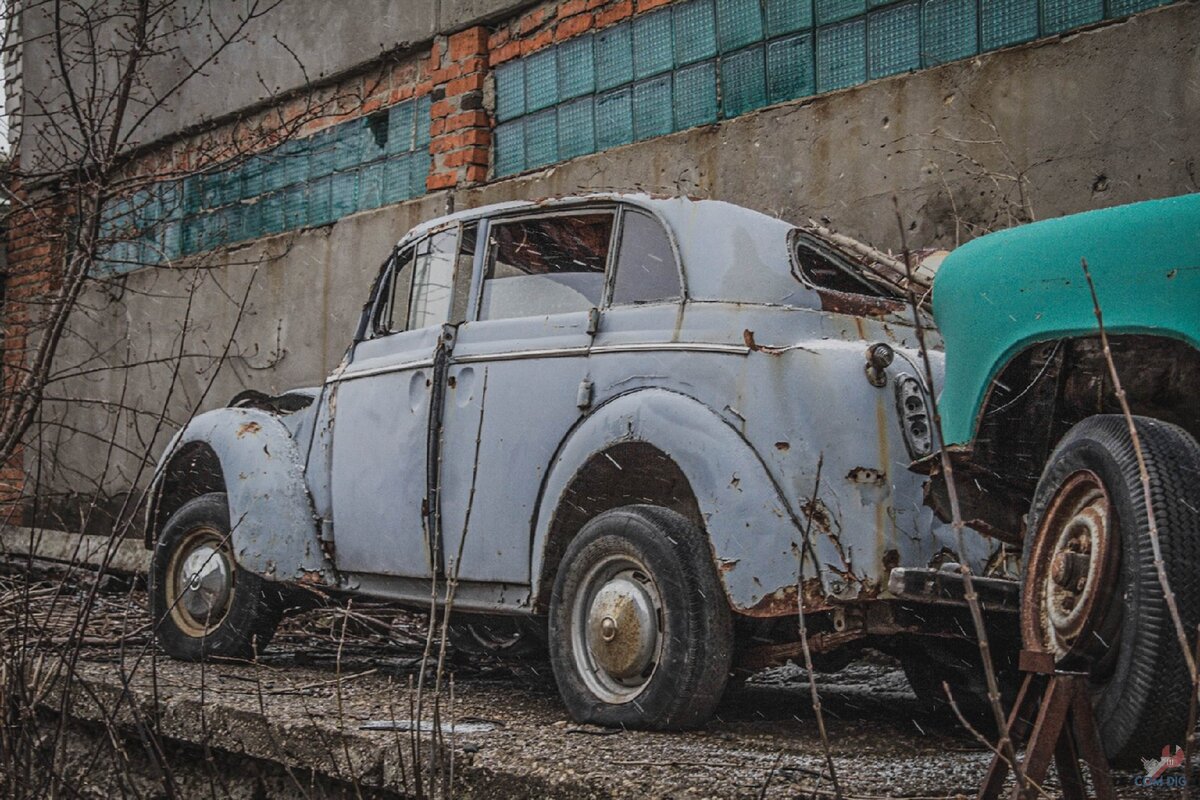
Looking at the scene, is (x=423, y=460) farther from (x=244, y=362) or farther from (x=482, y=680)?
(x=244, y=362)

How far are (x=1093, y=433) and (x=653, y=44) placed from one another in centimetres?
580

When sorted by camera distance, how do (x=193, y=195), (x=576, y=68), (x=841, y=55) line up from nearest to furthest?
(x=841, y=55), (x=576, y=68), (x=193, y=195)

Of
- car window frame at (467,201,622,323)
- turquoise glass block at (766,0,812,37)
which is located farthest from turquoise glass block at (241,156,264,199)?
car window frame at (467,201,622,323)

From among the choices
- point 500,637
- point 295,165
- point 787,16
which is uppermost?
point 295,165

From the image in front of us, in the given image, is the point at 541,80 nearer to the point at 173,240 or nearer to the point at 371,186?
the point at 371,186

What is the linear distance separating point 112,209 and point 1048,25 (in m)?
9.38

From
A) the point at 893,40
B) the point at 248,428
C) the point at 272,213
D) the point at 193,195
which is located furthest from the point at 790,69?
the point at 193,195

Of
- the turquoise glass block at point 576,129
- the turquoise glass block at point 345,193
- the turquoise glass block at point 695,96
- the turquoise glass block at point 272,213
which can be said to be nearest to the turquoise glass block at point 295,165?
the turquoise glass block at point 272,213

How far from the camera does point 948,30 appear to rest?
680 cm

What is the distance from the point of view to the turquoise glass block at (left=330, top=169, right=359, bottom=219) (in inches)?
411

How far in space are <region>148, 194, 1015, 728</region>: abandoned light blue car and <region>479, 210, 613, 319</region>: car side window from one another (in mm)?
10

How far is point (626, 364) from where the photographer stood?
4383 mm

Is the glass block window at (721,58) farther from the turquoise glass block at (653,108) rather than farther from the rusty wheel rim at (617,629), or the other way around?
the rusty wheel rim at (617,629)

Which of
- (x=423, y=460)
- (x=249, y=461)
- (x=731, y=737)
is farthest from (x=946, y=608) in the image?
(x=249, y=461)
